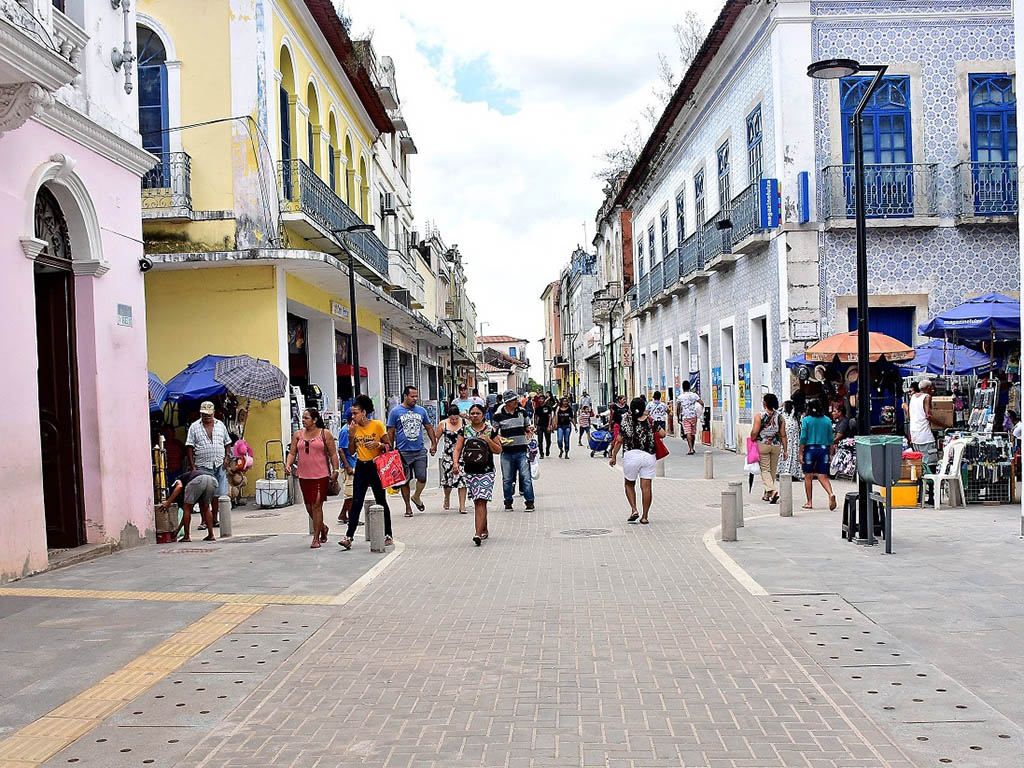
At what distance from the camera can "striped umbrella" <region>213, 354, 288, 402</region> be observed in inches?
638

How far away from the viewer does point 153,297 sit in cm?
1856

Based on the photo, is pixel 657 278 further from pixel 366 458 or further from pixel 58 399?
pixel 58 399

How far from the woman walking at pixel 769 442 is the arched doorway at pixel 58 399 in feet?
29.0

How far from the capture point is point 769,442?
15.1 meters

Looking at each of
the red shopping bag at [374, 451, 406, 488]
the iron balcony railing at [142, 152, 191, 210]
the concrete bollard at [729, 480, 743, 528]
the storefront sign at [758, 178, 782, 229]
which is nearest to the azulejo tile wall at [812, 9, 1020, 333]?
the storefront sign at [758, 178, 782, 229]

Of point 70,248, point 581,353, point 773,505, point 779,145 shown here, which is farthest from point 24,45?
point 581,353

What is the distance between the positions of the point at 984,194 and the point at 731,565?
1328cm

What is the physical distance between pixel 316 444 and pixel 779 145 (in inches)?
482

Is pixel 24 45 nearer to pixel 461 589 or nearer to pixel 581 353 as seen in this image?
pixel 461 589

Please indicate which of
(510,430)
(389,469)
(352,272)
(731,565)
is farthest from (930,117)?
(731,565)

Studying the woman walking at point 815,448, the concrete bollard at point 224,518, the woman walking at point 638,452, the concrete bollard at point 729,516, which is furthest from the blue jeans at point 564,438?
the concrete bollard at point 729,516

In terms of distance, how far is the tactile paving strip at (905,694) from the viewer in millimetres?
4547

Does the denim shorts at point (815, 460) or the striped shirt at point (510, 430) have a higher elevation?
the striped shirt at point (510, 430)

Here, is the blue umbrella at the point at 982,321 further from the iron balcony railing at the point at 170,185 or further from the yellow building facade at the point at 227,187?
the iron balcony railing at the point at 170,185
